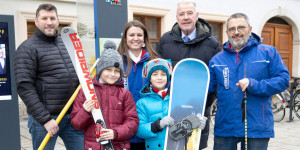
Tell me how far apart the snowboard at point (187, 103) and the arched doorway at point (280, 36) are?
31.8ft

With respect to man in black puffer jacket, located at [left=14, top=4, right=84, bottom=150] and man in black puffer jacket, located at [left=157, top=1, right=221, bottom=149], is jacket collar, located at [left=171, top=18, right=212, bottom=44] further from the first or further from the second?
man in black puffer jacket, located at [left=14, top=4, right=84, bottom=150]

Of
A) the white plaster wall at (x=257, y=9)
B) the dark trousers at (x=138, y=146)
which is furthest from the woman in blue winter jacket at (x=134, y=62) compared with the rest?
the white plaster wall at (x=257, y=9)

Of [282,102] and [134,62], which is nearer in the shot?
[134,62]

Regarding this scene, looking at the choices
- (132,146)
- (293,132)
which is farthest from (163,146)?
(293,132)

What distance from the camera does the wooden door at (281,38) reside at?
36.8ft

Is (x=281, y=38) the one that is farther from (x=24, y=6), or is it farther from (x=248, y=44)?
(x=248, y=44)

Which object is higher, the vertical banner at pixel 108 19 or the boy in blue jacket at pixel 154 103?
the vertical banner at pixel 108 19

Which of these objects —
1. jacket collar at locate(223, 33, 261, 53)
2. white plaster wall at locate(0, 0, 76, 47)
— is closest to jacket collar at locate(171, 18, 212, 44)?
jacket collar at locate(223, 33, 261, 53)

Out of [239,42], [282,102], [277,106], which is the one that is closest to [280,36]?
[277,106]

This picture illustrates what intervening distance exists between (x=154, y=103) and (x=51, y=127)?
0.88m

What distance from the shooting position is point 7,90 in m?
2.88

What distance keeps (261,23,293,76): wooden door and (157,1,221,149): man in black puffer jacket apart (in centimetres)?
935

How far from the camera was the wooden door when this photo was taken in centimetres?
1121

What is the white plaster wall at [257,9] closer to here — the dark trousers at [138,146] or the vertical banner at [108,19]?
the vertical banner at [108,19]
